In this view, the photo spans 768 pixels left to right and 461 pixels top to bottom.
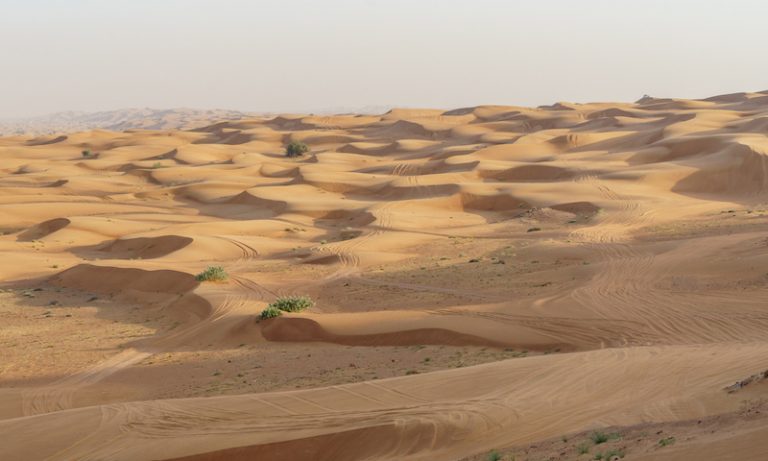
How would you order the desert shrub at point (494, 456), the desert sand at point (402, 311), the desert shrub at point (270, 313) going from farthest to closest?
the desert shrub at point (270, 313), the desert sand at point (402, 311), the desert shrub at point (494, 456)

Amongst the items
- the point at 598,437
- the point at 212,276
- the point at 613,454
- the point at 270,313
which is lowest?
the point at 212,276

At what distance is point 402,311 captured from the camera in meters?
16.4

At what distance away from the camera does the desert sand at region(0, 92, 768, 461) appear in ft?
28.8

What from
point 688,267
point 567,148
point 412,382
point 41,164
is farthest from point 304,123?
point 412,382

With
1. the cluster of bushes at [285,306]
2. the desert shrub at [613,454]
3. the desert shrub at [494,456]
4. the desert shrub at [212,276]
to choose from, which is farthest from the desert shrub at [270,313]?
the desert shrub at [613,454]

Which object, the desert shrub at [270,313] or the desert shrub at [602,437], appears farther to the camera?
the desert shrub at [270,313]

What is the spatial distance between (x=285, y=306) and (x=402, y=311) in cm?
247

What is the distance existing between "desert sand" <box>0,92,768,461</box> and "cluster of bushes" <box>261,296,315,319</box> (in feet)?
1.01

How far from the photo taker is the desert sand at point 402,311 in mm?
8773

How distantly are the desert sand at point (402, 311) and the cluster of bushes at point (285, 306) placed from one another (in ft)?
1.01

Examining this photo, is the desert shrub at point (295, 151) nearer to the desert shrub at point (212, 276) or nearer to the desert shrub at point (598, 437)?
the desert shrub at point (212, 276)

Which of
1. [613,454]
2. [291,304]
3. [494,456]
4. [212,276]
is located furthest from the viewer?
[212,276]

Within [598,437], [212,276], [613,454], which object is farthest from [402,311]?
[613,454]

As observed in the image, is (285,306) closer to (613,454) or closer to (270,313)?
(270,313)
